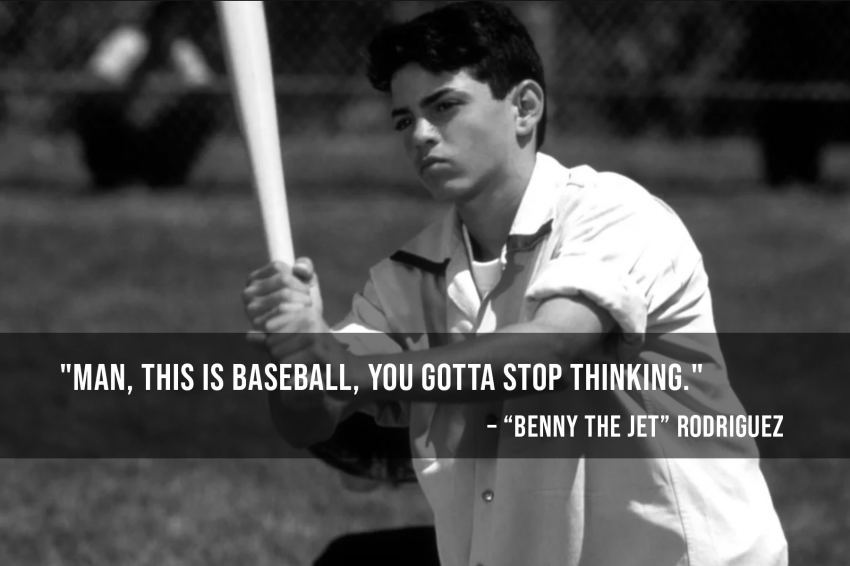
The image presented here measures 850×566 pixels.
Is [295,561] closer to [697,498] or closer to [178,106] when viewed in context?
[697,498]

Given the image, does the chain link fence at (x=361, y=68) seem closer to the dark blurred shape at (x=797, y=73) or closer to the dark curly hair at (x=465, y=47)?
the dark blurred shape at (x=797, y=73)

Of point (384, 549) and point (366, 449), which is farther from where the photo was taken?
point (384, 549)

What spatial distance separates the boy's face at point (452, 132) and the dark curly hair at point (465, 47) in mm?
24

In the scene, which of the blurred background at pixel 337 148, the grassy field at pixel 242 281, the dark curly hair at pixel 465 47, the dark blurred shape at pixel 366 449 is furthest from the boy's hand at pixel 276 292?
the blurred background at pixel 337 148

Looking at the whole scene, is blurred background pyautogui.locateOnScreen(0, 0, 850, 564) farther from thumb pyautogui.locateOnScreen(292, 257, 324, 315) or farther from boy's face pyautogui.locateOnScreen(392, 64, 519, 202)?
thumb pyautogui.locateOnScreen(292, 257, 324, 315)

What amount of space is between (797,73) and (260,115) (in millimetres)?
8222

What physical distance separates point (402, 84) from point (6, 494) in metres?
2.95

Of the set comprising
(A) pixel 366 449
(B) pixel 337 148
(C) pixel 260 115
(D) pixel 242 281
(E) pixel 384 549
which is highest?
(B) pixel 337 148

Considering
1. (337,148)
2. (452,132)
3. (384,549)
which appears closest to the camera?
(452,132)

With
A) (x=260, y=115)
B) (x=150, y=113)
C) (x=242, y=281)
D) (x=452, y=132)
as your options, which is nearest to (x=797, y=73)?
(x=242, y=281)

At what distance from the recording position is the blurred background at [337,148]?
322 inches

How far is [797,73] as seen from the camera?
9922mm

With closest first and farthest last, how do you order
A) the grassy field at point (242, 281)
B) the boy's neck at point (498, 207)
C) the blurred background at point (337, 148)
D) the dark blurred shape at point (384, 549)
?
the boy's neck at point (498, 207), the dark blurred shape at point (384, 549), the grassy field at point (242, 281), the blurred background at point (337, 148)

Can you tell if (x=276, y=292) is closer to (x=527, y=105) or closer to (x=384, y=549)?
(x=527, y=105)
